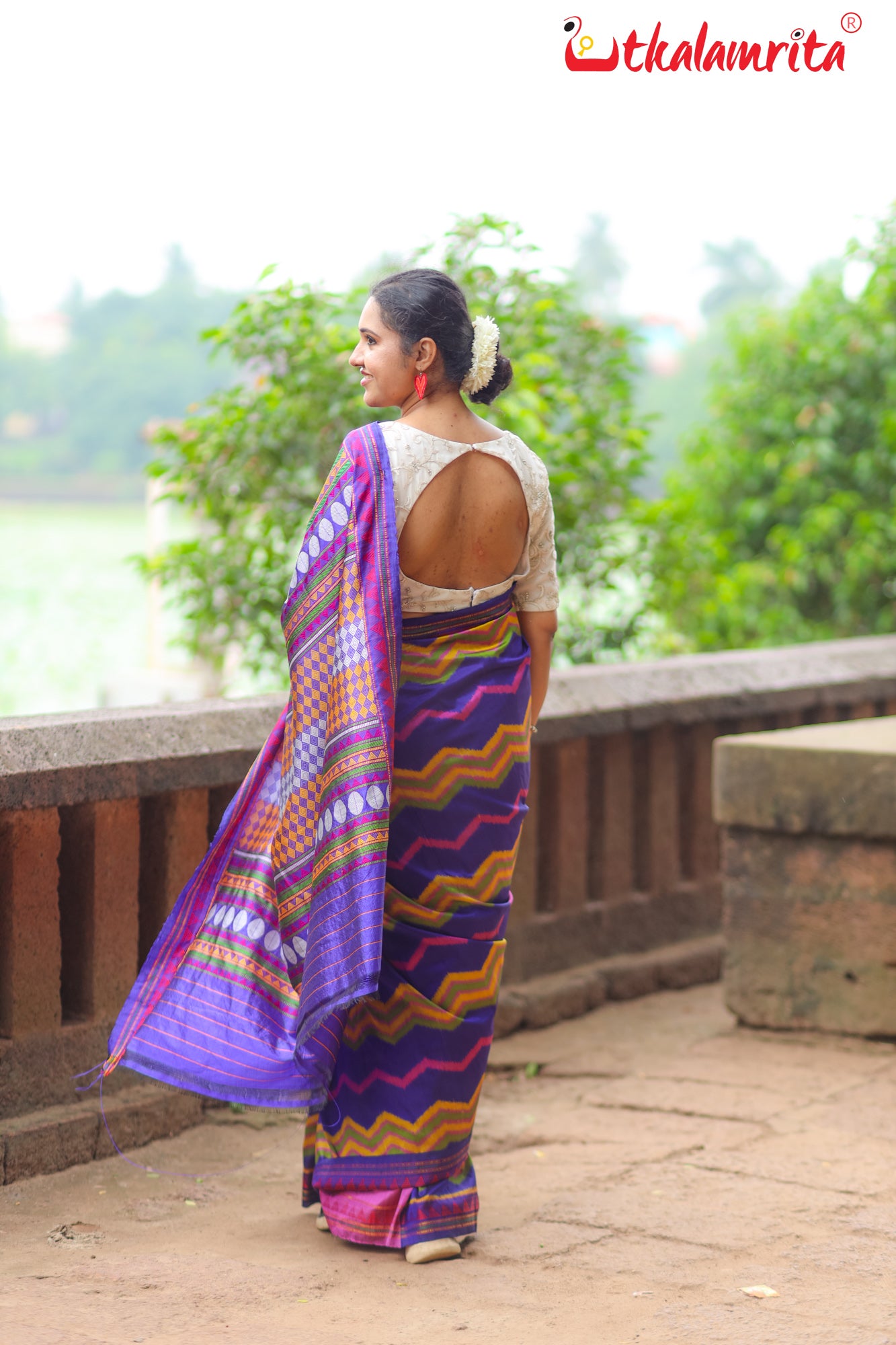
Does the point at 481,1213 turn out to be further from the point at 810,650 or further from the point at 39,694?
the point at 39,694

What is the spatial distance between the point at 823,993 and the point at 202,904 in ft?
6.99

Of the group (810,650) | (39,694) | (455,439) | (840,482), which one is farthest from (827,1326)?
(39,694)

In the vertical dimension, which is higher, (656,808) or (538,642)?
(538,642)

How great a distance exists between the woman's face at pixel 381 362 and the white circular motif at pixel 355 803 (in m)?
0.75

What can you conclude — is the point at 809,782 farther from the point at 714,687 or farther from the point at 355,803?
the point at 355,803

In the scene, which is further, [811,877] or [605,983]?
[605,983]

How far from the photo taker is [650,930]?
5164mm

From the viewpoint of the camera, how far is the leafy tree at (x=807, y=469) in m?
7.41

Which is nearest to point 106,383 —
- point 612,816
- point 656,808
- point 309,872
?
point 656,808

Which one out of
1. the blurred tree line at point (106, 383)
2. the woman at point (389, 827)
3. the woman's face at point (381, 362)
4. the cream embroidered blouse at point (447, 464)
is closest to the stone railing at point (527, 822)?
the woman at point (389, 827)

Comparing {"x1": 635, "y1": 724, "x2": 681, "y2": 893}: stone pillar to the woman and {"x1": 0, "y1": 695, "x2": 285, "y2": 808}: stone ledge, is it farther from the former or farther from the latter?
the woman

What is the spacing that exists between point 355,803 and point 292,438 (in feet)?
8.30

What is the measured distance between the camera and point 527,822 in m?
4.66

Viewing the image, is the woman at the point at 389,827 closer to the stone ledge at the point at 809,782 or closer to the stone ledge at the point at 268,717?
the stone ledge at the point at 268,717
